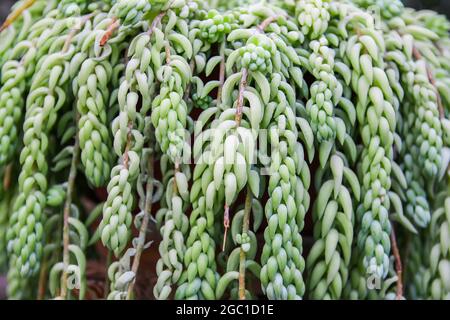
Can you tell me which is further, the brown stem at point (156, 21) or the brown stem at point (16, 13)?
the brown stem at point (16, 13)

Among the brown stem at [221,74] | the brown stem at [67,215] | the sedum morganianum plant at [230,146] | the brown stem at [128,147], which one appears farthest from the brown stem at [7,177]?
the brown stem at [221,74]

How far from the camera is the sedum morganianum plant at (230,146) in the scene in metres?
0.81

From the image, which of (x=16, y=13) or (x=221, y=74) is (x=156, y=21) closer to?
(x=221, y=74)

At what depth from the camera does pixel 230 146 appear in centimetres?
77

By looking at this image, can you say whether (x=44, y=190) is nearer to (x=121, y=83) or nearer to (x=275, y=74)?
(x=121, y=83)

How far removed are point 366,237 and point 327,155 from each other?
133mm

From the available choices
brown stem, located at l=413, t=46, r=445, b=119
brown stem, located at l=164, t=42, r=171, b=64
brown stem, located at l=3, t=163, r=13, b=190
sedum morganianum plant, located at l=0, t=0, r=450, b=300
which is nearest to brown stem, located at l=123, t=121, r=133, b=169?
sedum morganianum plant, located at l=0, t=0, r=450, b=300

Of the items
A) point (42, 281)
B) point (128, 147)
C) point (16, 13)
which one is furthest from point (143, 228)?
point (16, 13)

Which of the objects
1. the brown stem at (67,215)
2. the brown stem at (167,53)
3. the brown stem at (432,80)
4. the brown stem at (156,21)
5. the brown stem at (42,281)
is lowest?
the brown stem at (42,281)

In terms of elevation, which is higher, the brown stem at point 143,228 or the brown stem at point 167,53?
the brown stem at point 167,53

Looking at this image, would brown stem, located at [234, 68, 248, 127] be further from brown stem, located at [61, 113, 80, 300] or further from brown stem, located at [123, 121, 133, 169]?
brown stem, located at [61, 113, 80, 300]

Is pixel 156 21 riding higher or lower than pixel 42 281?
higher

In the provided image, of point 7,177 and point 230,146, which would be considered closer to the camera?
point 230,146

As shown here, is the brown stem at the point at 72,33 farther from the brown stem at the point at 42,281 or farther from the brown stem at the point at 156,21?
the brown stem at the point at 42,281
